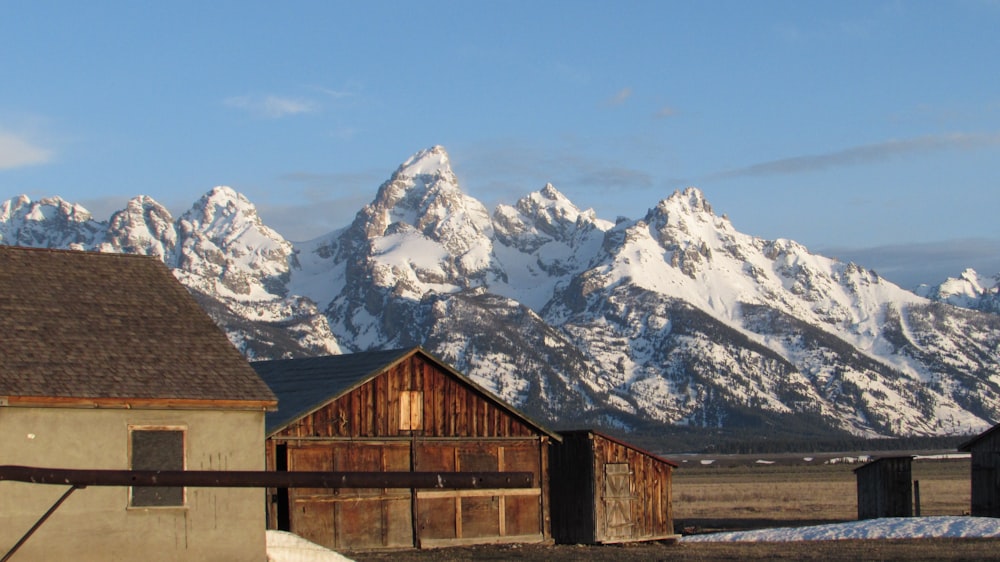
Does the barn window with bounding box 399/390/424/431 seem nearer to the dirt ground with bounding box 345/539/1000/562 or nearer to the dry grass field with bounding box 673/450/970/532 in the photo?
A: the dirt ground with bounding box 345/539/1000/562

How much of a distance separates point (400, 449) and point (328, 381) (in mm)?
2539

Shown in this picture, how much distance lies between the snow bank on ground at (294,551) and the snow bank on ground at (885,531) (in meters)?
13.8

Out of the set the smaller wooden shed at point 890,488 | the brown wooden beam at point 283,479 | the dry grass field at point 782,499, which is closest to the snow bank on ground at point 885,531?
the dry grass field at point 782,499

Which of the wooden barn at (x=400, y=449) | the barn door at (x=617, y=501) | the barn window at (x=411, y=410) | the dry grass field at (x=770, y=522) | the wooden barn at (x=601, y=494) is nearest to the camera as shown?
the dry grass field at (x=770, y=522)

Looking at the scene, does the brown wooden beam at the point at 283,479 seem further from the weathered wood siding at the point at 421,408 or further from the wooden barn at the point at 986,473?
the wooden barn at the point at 986,473

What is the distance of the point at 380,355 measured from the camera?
37.9 meters

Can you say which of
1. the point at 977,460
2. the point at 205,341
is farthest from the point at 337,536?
the point at 977,460

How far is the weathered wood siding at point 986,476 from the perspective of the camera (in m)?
49.0

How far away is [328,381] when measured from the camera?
36.6 metres

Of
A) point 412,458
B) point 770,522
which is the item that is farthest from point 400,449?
point 770,522

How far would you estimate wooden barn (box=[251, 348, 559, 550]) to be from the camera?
34156mm

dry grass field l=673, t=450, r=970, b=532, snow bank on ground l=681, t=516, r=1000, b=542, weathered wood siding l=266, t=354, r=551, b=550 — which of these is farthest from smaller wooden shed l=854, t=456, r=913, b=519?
weathered wood siding l=266, t=354, r=551, b=550

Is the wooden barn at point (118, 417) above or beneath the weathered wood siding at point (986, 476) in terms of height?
above

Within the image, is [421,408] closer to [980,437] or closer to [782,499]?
[980,437]
